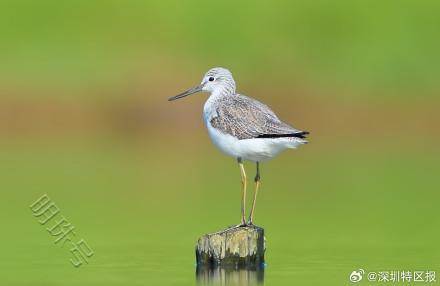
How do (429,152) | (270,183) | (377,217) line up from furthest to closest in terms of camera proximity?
(429,152), (270,183), (377,217)

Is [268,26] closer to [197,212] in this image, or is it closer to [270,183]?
[270,183]

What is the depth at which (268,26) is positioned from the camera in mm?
41656

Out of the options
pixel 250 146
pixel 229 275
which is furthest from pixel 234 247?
pixel 250 146

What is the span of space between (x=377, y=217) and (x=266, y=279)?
5.61 meters

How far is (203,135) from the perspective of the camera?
35.5m

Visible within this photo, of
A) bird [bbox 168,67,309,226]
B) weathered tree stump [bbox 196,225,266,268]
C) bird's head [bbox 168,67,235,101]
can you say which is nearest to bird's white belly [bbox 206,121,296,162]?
bird [bbox 168,67,309,226]

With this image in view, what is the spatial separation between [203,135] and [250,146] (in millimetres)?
21791

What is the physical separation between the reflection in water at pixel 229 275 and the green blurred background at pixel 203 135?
0.08 metres

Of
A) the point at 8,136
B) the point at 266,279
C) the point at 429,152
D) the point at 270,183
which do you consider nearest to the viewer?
the point at 266,279

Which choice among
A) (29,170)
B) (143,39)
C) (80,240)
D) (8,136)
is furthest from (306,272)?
(143,39)

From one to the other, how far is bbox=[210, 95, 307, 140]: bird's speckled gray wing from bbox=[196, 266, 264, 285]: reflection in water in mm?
1520

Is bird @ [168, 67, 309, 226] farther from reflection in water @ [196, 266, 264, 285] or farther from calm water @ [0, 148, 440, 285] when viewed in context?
calm water @ [0, 148, 440, 285]

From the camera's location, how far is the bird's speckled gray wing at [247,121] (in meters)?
13.6

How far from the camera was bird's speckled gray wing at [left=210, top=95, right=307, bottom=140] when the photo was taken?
13.6 metres
